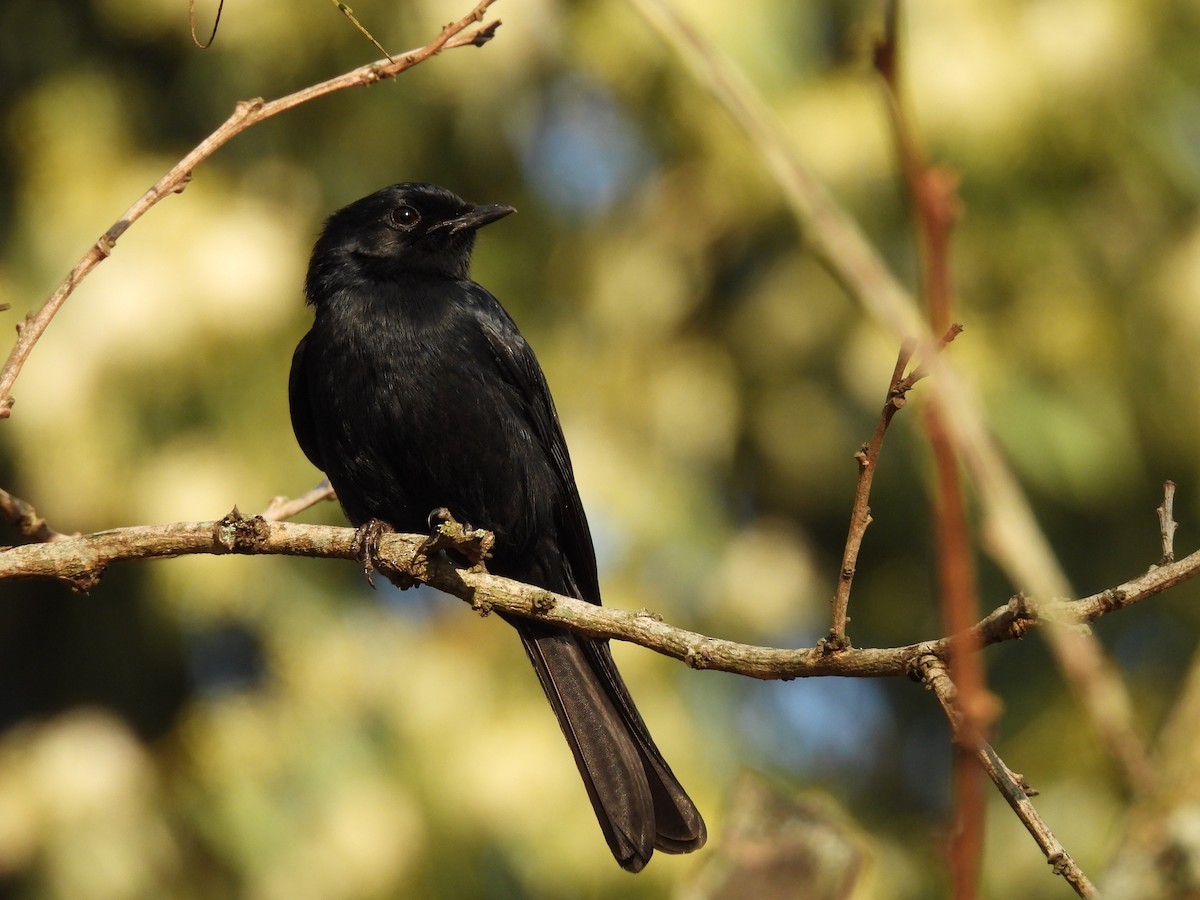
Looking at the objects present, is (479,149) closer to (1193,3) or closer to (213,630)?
(213,630)

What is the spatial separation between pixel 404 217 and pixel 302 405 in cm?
73

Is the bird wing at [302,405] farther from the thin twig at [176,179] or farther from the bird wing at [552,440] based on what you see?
the thin twig at [176,179]

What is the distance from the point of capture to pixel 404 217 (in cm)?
488

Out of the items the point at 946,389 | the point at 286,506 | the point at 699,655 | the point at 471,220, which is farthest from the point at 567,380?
the point at 946,389

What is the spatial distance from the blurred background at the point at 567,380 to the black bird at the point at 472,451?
1680 millimetres

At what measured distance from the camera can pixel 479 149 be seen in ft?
24.0

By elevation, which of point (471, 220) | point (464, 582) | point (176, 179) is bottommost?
point (464, 582)

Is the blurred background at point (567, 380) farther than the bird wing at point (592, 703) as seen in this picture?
Yes

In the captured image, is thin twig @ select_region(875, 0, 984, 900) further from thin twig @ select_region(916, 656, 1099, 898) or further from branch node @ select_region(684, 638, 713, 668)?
branch node @ select_region(684, 638, 713, 668)

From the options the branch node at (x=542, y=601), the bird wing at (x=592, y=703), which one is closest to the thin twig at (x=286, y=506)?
the bird wing at (x=592, y=703)

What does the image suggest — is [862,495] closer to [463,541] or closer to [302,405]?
[463,541]

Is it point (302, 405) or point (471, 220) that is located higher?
point (471, 220)

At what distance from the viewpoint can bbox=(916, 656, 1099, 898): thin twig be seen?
5.92 feet

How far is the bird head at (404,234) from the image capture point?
4730 millimetres
